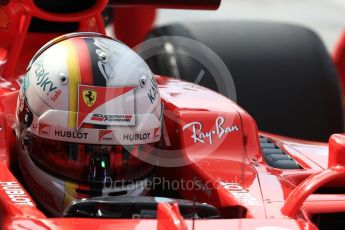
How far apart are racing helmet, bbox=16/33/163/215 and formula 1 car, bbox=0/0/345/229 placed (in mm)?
88

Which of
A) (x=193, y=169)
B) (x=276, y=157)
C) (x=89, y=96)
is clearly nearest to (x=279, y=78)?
(x=276, y=157)

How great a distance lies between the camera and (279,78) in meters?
4.66

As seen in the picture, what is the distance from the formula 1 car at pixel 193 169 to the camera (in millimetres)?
2504

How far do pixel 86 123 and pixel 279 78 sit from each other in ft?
6.94

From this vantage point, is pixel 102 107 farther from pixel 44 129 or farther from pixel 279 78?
pixel 279 78

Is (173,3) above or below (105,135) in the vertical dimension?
above

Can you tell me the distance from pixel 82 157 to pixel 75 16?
793mm

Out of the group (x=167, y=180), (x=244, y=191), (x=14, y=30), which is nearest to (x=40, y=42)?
(x=14, y=30)

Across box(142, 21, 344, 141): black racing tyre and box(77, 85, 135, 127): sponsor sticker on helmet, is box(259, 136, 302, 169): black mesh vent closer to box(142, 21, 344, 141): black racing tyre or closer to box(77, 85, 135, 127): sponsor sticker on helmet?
box(77, 85, 135, 127): sponsor sticker on helmet

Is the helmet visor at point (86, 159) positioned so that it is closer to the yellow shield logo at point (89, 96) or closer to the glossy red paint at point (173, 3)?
the yellow shield logo at point (89, 96)

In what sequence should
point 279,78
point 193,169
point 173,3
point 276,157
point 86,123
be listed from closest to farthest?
point 86,123 < point 193,169 < point 276,157 < point 173,3 < point 279,78

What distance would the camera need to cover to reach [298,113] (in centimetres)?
469

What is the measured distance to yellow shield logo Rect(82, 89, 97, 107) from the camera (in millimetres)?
2695

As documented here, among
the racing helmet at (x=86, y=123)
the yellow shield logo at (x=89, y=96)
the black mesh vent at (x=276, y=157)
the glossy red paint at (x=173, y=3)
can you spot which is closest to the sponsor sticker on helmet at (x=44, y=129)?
the racing helmet at (x=86, y=123)
